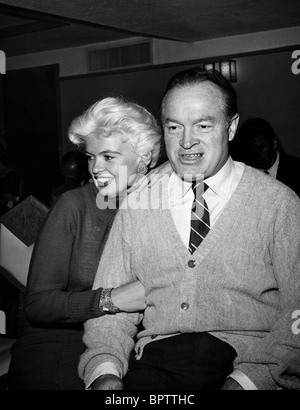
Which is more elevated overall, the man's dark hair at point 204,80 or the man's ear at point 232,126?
the man's dark hair at point 204,80

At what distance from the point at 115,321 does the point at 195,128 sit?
608 mm

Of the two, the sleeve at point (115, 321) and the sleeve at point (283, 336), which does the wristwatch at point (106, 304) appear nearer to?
the sleeve at point (115, 321)

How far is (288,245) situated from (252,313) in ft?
0.69

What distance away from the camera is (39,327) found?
1.60m

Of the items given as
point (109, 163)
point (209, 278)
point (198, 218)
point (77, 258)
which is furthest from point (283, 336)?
point (109, 163)

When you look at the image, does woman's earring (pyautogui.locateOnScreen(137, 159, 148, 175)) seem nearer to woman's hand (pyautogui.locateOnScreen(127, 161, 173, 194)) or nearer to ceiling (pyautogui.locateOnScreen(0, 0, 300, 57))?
woman's hand (pyautogui.locateOnScreen(127, 161, 173, 194))

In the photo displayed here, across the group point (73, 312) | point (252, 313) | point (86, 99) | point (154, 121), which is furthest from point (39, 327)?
point (86, 99)

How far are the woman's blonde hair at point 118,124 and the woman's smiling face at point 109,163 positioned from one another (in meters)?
0.02

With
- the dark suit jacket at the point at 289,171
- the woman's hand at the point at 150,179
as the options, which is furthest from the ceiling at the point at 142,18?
the woman's hand at the point at 150,179

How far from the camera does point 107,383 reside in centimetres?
123

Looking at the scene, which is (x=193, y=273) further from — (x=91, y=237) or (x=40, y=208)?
(x=40, y=208)

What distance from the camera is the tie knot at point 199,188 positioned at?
1.41 metres

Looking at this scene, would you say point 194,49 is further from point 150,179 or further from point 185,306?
point 185,306
